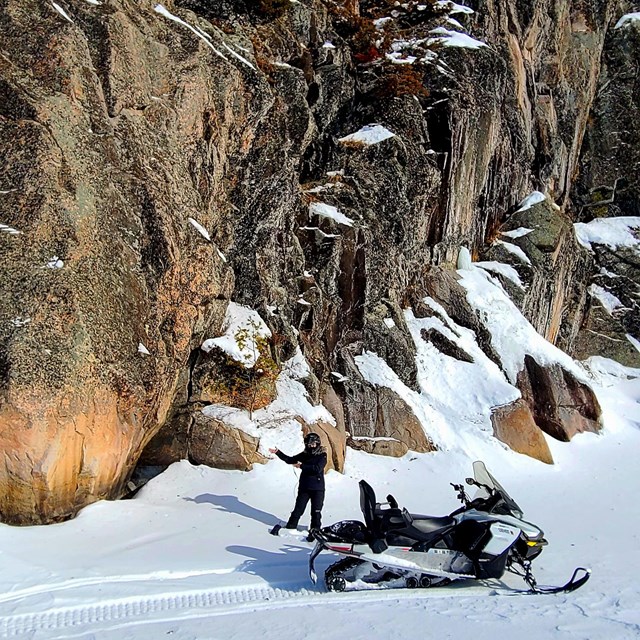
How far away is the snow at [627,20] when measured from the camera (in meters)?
32.1

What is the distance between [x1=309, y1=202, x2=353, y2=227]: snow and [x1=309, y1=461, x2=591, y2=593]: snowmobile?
1007cm

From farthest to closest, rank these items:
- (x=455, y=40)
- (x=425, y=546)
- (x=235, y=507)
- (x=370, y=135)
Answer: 1. (x=455, y=40)
2. (x=370, y=135)
3. (x=235, y=507)
4. (x=425, y=546)

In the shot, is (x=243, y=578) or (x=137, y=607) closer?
(x=137, y=607)

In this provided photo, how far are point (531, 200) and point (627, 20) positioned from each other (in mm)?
15463

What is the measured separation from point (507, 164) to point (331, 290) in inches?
435

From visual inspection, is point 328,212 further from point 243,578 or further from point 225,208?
point 243,578

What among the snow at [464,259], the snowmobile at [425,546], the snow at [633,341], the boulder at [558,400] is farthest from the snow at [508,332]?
the snowmobile at [425,546]

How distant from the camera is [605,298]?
27.2 metres

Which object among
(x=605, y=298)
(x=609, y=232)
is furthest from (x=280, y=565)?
(x=609, y=232)

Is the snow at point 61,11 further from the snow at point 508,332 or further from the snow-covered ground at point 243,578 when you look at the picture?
the snow at point 508,332

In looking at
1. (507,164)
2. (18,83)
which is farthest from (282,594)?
(507,164)

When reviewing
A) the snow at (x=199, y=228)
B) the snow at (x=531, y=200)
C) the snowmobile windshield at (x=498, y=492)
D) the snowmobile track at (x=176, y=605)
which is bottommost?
the snowmobile track at (x=176, y=605)

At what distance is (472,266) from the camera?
821 inches

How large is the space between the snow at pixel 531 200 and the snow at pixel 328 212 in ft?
33.2
